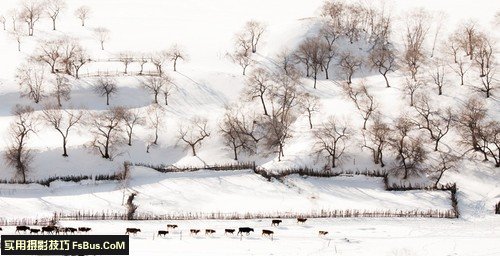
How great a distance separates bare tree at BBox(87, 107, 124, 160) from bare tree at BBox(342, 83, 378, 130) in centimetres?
3215

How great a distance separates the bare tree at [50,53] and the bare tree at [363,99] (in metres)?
44.9

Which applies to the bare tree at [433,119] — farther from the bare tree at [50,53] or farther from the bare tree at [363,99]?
the bare tree at [50,53]

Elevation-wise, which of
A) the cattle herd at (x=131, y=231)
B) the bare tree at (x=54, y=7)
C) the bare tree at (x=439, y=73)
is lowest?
the cattle herd at (x=131, y=231)

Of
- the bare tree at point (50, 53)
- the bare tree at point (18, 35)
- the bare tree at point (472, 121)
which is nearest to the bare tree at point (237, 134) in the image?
the bare tree at point (472, 121)

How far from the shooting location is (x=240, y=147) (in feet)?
211

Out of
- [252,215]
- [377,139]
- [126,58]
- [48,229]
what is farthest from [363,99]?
[48,229]

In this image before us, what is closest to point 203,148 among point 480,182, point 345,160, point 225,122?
point 225,122

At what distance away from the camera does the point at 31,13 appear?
88188 millimetres

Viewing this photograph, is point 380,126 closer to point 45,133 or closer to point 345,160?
point 345,160

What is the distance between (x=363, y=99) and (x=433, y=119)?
10.5 metres

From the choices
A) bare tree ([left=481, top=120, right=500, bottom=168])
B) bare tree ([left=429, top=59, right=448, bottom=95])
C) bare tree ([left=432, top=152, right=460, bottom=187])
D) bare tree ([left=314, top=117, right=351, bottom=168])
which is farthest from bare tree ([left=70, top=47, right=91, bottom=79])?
bare tree ([left=481, top=120, right=500, bottom=168])

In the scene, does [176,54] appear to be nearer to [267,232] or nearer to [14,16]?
[14,16]

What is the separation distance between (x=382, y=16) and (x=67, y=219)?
7072 centimetres

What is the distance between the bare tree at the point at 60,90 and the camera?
69500 mm
